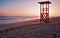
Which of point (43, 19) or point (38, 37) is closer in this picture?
point (38, 37)

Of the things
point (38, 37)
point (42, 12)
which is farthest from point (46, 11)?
point (38, 37)

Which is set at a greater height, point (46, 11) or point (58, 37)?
point (46, 11)

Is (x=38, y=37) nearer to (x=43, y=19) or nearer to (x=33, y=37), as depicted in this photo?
(x=33, y=37)

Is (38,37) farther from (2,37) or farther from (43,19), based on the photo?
(43,19)

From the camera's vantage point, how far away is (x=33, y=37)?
4.39 m

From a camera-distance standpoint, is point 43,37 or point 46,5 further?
point 46,5

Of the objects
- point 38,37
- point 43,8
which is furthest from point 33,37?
point 43,8

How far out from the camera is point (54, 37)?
433 cm

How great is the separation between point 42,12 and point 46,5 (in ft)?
1.61

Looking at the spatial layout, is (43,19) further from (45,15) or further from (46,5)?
(46,5)

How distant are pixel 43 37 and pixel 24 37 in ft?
1.89

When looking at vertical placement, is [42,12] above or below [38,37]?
above

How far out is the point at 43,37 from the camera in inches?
171

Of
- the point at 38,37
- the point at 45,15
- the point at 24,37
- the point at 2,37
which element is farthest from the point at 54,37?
the point at 45,15
